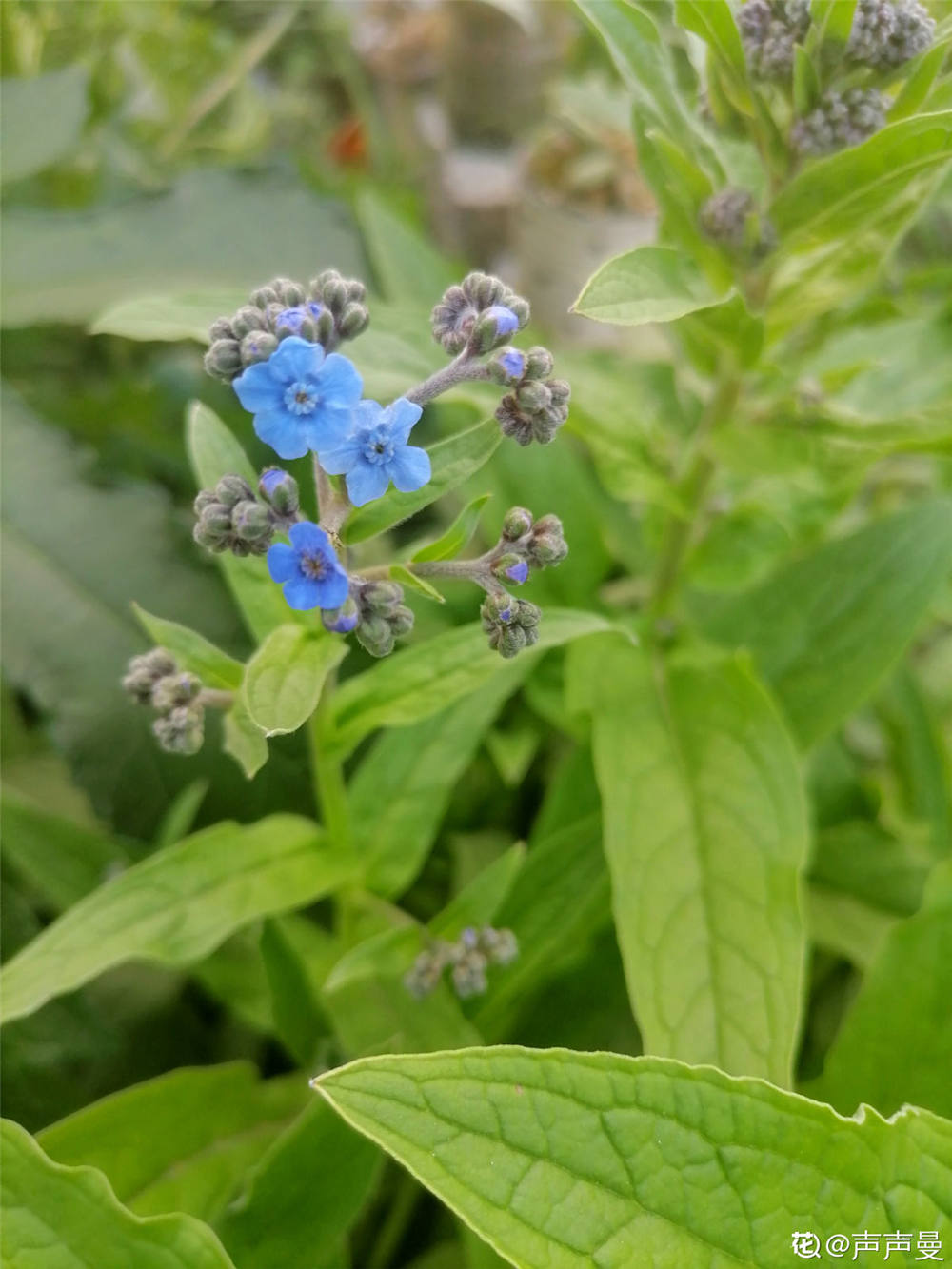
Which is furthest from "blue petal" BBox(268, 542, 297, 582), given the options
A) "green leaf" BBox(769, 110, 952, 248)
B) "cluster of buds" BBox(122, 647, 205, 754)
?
"green leaf" BBox(769, 110, 952, 248)

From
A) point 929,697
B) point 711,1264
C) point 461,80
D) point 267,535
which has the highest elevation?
point 461,80

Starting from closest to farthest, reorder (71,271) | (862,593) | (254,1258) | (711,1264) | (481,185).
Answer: (711,1264) < (254,1258) < (862,593) < (71,271) < (481,185)

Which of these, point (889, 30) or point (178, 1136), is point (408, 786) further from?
point (889, 30)

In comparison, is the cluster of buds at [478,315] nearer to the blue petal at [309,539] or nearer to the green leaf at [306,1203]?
the blue petal at [309,539]

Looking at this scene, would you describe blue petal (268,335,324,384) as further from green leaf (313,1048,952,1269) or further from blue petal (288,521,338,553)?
green leaf (313,1048,952,1269)

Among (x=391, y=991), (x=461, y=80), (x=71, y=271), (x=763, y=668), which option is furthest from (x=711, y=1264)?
(x=461, y=80)

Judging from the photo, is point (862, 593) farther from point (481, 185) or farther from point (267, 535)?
point (481, 185)
